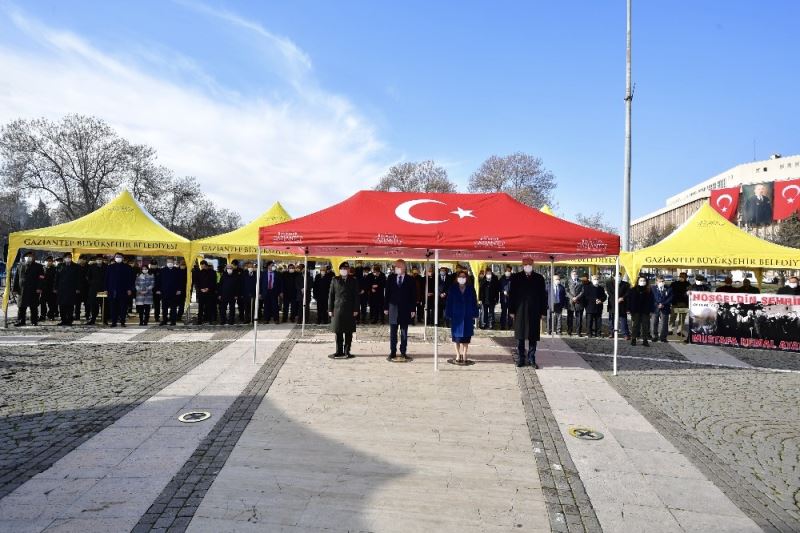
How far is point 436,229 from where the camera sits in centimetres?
827

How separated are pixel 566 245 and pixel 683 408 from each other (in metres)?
3.02

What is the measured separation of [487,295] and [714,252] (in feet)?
21.5

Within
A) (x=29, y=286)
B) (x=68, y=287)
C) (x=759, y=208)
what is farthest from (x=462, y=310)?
(x=759, y=208)

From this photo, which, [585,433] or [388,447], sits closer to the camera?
[388,447]

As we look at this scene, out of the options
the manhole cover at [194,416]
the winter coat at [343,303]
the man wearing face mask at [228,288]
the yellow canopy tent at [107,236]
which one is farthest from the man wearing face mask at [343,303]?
the yellow canopy tent at [107,236]

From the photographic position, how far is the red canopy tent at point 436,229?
818cm

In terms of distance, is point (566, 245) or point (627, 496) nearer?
point (627, 496)

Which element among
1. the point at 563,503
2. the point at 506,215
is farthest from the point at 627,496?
the point at 506,215

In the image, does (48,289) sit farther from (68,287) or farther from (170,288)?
(170,288)

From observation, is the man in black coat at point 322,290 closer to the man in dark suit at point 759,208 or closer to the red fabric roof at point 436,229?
the red fabric roof at point 436,229

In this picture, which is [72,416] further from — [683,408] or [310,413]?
[683,408]

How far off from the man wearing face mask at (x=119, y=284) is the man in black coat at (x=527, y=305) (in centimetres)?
1097

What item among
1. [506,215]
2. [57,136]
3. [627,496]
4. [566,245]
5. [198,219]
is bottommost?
[627,496]

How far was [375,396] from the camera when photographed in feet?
22.6
